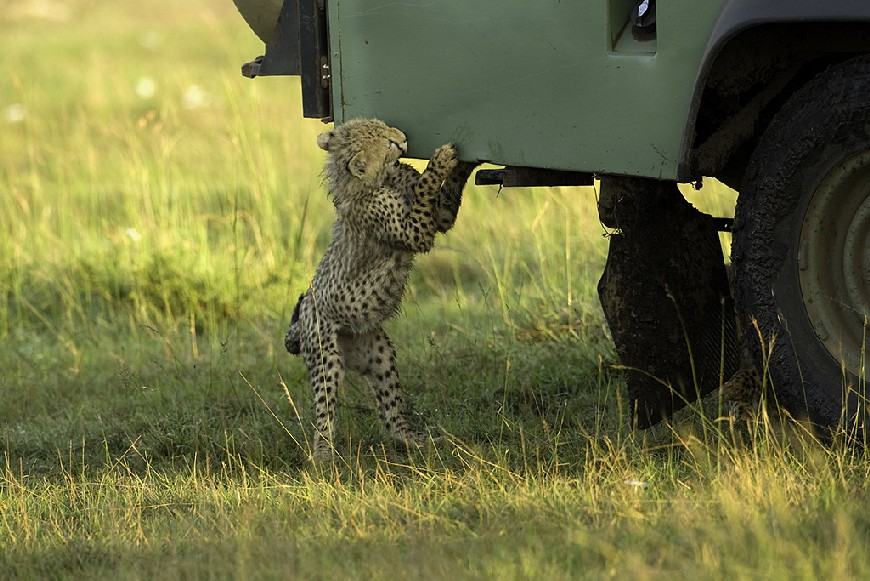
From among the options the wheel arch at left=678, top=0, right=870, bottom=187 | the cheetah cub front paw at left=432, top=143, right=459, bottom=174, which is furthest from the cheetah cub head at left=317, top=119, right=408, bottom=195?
the wheel arch at left=678, top=0, right=870, bottom=187

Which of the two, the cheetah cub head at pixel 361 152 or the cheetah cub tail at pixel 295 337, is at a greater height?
the cheetah cub head at pixel 361 152

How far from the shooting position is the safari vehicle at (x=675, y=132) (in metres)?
4.35

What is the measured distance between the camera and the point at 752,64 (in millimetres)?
4539

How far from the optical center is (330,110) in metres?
5.73

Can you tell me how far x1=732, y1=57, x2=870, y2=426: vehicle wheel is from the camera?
4.30m

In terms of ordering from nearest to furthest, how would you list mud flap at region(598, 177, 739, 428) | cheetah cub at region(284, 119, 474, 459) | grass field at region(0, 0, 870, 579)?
grass field at region(0, 0, 870, 579), mud flap at region(598, 177, 739, 428), cheetah cub at region(284, 119, 474, 459)

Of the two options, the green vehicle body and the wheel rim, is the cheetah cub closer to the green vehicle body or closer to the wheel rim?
the green vehicle body

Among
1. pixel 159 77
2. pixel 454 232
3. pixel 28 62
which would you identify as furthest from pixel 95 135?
pixel 454 232

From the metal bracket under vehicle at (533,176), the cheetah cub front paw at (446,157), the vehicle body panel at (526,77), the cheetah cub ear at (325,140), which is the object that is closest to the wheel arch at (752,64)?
the vehicle body panel at (526,77)

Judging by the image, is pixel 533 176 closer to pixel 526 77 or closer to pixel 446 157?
pixel 446 157

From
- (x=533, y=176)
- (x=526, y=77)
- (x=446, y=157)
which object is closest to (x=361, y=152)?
(x=446, y=157)

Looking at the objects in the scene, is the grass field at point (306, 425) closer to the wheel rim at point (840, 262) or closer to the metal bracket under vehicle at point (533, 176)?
the wheel rim at point (840, 262)

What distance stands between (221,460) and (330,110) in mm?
1484

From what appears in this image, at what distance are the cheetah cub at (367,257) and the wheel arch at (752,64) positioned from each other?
1093mm
